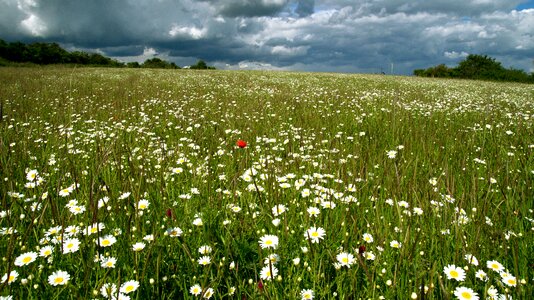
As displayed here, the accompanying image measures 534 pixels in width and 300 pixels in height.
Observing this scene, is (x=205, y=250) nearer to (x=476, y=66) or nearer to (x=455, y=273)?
(x=455, y=273)

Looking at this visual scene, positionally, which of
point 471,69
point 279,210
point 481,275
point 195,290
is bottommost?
point 195,290

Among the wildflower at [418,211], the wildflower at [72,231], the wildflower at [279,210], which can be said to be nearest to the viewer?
the wildflower at [72,231]

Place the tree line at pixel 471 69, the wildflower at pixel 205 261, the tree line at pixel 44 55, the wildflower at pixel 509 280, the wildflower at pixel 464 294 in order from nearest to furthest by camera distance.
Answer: the wildflower at pixel 464 294
the wildflower at pixel 509 280
the wildflower at pixel 205 261
the tree line at pixel 44 55
the tree line at pixel 471 69

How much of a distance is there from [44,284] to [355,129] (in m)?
5.50

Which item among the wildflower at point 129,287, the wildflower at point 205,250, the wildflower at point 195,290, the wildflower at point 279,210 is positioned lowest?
the wildflower at point 195,290

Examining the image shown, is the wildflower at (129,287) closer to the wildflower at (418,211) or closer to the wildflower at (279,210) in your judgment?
the wildflower at (279,210)

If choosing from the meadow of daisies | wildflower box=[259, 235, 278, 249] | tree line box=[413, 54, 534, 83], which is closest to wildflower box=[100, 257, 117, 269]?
the meadow of daisies

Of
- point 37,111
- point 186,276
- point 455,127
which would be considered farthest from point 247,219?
point 37,111

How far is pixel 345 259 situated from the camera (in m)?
1.90

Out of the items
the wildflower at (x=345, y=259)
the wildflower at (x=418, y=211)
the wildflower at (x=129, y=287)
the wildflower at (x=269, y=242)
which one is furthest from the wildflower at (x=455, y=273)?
the wildflower at (x=129, y=287)

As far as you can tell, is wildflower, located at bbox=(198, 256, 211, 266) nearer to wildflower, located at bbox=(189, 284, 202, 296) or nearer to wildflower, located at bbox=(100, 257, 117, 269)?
wildflower, located at bbox=(189, 284, 202, 296)

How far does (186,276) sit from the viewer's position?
6.35 ft

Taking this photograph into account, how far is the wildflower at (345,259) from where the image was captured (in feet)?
6.16

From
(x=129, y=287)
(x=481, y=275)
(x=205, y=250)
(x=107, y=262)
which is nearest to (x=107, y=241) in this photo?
(x=107, y=262)
